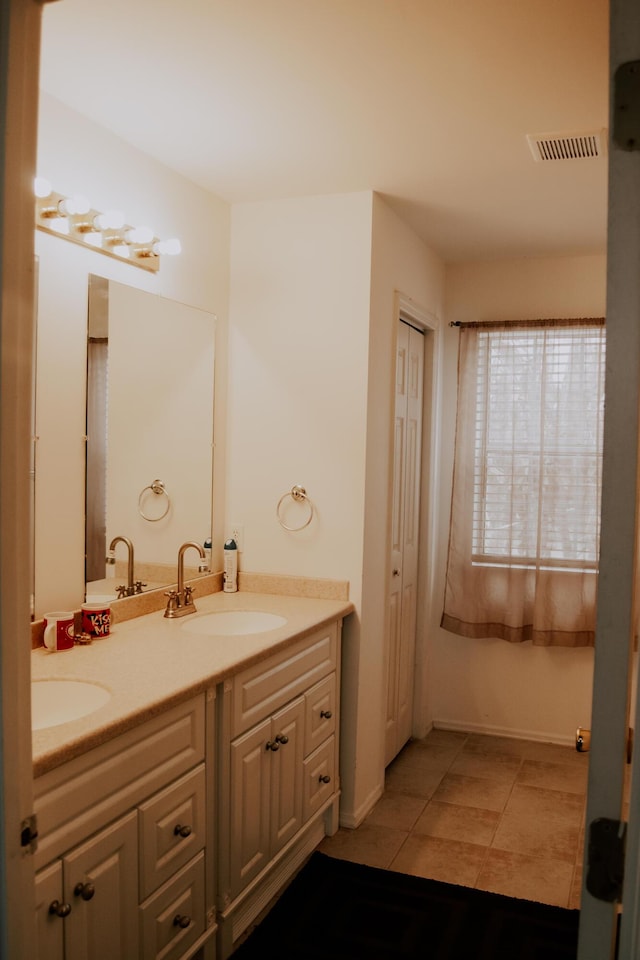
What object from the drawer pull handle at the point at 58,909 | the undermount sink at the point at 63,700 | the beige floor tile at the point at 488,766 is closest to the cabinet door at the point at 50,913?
the drawer pull handle at the point at 58,909

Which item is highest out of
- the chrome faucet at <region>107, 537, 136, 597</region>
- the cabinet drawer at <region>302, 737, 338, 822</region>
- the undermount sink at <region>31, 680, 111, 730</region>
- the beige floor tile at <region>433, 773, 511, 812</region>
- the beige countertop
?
the chrome faucet at <region>107, 537, 136, 597</region>

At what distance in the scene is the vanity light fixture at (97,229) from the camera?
230 cm

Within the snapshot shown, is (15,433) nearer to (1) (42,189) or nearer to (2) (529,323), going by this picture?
(1) (42,189)

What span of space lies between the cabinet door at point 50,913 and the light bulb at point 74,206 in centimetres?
174

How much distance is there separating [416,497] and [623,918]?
321 centimetres

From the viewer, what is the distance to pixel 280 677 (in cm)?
260

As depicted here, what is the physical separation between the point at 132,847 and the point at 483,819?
6.34 ft

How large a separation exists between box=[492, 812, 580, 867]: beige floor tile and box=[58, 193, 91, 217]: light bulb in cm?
273

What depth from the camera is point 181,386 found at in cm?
311

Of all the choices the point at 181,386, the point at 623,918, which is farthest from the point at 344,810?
the point at 623,918

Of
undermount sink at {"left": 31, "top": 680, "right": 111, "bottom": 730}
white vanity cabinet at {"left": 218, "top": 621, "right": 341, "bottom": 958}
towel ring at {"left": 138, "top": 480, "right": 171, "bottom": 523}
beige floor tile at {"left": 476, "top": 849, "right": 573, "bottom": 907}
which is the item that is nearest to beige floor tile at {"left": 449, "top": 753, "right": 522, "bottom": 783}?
beige floor tile at {"left": 476, "top": 849, "right": 573, "bottom": 907}

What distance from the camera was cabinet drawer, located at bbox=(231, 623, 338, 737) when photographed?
2.38m

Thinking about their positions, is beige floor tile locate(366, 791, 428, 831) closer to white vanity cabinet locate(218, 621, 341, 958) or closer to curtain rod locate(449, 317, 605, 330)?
white vanity cabinet locate(218, 621, 341, 958)

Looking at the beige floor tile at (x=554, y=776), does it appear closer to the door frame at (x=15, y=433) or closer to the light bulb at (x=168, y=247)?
the light bulb at (x=168, y=247)
